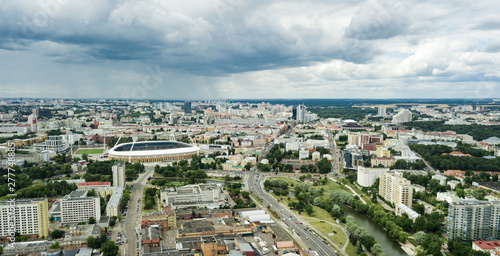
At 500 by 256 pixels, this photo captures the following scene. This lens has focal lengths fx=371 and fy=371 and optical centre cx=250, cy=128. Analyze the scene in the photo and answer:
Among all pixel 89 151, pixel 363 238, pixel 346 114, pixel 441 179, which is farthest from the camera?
pixel 346 114

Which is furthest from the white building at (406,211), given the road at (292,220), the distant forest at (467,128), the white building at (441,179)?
the distant forest at (467,128)

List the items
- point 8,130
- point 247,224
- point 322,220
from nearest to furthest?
point 247,224 → point 322,220 → point 8,130

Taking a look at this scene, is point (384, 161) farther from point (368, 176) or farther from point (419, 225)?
point (419, 225)

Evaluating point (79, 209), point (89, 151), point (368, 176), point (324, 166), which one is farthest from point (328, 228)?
point (89, 151)

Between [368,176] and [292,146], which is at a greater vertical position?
[292,146]

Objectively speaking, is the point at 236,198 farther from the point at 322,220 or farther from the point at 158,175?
the point at 158,175

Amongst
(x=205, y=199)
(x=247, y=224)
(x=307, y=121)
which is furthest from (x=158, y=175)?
(x=307, y=121)

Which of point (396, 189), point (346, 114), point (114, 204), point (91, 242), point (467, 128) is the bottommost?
point (91, 242)

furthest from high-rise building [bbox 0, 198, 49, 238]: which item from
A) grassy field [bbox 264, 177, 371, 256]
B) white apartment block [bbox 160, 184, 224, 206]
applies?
grassy field [bbox 264, 177, 371, 256]
